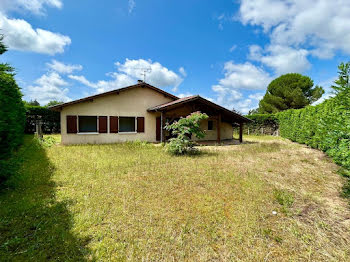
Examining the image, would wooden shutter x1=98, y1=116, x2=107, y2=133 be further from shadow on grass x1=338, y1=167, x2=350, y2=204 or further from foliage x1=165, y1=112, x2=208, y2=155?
shadow on grass x1=338, y1=167, x2=350, y2=204

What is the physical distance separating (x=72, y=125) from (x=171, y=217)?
428 inches

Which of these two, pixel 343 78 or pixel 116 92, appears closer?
pixel 343 78

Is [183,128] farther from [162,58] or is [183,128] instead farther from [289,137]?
[289,137]

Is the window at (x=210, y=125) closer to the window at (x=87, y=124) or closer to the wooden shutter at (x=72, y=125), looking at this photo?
the window at (x=87, y=124)

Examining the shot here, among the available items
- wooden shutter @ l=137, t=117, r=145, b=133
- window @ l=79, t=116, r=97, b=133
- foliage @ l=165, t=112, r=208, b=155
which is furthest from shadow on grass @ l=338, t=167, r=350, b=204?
window @ l=79, t=116, r=97, b=133

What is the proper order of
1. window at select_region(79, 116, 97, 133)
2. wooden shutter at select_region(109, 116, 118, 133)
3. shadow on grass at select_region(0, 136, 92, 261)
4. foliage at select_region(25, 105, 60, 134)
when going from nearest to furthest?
shadow on grass at select_region(0, 136, 92, 261) → wooden shutter at select_region(109, 116, 118, 133) → window at select_region(79, 116, 97, 133) → foliage at select_region(25, 105, 60, 134)

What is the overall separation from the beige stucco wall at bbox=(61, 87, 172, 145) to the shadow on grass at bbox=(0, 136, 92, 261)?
7664 mm

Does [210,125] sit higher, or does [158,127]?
[210,125]

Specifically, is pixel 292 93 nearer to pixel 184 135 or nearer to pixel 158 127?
pixel 158 127

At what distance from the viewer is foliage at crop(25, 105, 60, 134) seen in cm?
1663

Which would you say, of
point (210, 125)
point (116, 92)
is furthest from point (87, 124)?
point (210, 125)

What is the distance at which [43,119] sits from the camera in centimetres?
1719

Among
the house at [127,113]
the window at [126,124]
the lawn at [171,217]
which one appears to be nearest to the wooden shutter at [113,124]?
the house at [127,113]

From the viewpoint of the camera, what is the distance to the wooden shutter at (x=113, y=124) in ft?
39.0
